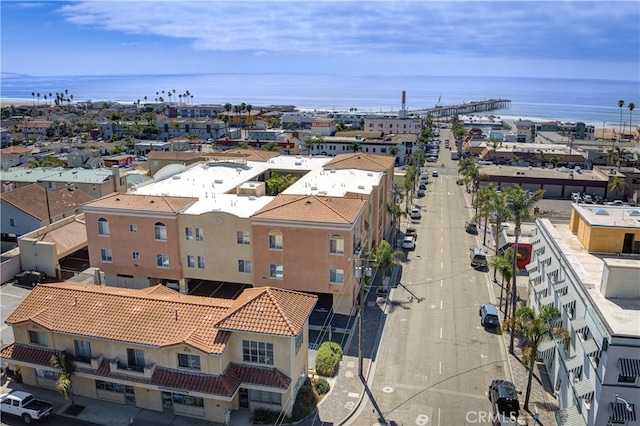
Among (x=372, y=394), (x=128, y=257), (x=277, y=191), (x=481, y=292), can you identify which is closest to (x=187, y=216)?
(x=128, y=257)

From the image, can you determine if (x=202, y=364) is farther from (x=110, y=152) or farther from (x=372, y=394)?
(x=110, y=152)

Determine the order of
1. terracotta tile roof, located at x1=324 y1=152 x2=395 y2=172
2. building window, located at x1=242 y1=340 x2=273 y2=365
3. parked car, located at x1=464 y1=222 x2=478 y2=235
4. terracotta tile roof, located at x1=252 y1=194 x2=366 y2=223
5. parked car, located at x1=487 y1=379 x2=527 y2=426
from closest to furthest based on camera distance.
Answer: parked car, located at x1=487 y1=379 x2=527 y2=426 < building window, located at x1=242 y1=340 x2=273 y2=365 < terracotta tile roof, located at x1=252 y1=194 x2=366 y2=223 < terracotta tile roof, located at x1=324 y1=152 x2=395 y2=172 < parked car, located at x1=464 y1=222 x2=478 y2=235

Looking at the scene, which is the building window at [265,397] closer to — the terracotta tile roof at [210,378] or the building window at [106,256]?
the terracotta tile roof at [210,378]

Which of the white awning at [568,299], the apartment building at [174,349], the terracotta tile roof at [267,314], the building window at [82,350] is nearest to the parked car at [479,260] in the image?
the white awning at [568,299]

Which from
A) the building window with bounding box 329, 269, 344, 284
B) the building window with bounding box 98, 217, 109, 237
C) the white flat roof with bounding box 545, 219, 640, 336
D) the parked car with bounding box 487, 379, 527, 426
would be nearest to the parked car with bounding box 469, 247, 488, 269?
the white flat roof with bounding box 545, 219, 640, 336

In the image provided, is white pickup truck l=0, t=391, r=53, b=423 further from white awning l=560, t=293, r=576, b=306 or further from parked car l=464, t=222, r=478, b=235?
parked car l=464, t=222, r=478, b=235

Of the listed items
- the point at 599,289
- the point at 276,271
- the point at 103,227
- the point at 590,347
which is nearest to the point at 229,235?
the point at 276,271

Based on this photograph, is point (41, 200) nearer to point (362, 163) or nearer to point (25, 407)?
point (25, 407)
